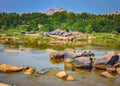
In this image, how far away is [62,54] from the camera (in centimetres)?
3984

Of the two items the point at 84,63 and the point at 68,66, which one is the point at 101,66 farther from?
the point at 68,66

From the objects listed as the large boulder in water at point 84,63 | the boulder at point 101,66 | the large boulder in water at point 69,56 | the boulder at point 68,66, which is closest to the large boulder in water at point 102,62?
the boulder at point 101,66

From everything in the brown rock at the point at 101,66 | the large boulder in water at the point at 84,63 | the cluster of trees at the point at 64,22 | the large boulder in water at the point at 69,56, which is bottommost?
the brown rock at the point at 101,66

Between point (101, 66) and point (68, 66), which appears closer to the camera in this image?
point (101, 66)

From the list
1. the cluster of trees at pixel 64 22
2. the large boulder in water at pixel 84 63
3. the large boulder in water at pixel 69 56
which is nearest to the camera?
the large boulder in water at pixel 84 63

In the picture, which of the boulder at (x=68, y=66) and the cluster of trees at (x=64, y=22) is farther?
the cluster of trees at (x=64, y=22)

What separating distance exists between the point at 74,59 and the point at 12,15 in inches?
3736

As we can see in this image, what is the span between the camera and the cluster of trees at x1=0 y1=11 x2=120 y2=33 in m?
113

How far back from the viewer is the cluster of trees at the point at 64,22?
113375 millimetres

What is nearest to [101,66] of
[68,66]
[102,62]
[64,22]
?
[102,62]

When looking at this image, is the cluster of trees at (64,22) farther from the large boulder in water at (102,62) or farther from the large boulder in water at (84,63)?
the large boulder in water at (84,63)

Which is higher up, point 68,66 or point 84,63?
point 84,63

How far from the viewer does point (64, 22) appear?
4941 inches

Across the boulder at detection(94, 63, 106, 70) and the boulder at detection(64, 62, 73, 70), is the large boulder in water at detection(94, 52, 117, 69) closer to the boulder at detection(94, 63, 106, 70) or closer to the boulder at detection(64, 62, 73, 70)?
the boulder at detection(94, 63, 106, 70)
